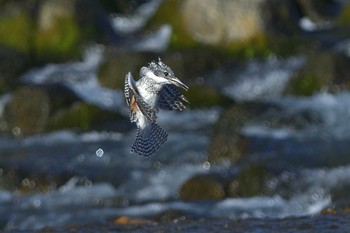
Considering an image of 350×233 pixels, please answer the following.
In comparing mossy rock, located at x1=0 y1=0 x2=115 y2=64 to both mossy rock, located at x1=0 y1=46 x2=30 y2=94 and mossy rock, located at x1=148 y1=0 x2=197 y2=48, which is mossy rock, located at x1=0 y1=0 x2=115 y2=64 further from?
mossy rock, located at x1=148 y1=0 x2=197 y2=48

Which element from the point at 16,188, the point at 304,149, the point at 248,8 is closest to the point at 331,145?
the point at 304,149

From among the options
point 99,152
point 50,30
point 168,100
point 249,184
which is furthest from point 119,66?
point 168,100

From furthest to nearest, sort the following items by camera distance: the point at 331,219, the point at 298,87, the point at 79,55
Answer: the point at 79,55, the point at 298,87, the point at 331,219

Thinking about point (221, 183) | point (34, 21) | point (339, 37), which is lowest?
A: point (221, 183)

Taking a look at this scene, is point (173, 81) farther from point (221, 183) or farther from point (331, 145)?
point (331, 145)

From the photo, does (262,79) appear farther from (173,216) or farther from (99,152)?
(173,216)

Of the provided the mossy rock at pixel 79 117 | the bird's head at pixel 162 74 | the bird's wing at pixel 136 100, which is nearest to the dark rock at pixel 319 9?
the mossy rock at pixel 79 117

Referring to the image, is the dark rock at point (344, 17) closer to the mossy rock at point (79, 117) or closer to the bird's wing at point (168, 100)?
the mossy rock at point (79, 117)
